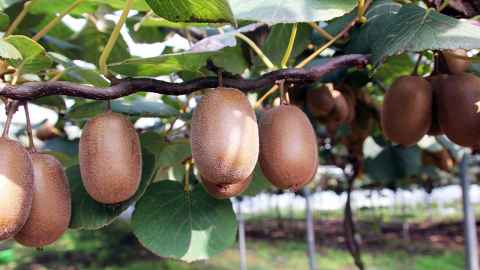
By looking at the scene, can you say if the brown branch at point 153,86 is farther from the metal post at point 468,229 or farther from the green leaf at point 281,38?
the metal post at point 468,229

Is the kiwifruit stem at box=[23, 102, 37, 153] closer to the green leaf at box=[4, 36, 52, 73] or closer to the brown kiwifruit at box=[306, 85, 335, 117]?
the green leaf at box=[4, 36, 52, 73]

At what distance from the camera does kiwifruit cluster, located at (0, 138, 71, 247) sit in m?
0.65

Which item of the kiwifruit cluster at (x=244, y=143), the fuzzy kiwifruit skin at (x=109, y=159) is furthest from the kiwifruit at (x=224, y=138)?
the fuzzy kiwifruit skin at (x=109, y=159)

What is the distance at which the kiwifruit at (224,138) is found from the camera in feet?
2.27

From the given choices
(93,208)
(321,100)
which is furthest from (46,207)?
(321,100)

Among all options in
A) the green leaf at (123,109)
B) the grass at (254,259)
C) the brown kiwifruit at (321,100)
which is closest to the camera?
the green leaf at (123,109)

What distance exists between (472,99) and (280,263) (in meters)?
7.86

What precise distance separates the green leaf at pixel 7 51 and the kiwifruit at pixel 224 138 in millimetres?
254

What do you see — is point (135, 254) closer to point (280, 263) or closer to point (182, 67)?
point (280, 263)

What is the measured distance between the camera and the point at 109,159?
0.73m

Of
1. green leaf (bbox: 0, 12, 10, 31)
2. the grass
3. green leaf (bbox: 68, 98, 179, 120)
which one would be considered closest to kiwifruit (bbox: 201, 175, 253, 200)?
green leaf (bbox: 68, 98, 179, 120)

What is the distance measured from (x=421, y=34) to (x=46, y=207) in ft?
1.95

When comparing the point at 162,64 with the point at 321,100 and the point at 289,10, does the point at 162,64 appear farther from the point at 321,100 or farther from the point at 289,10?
the point at 321,100

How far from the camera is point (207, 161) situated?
2.28ft
